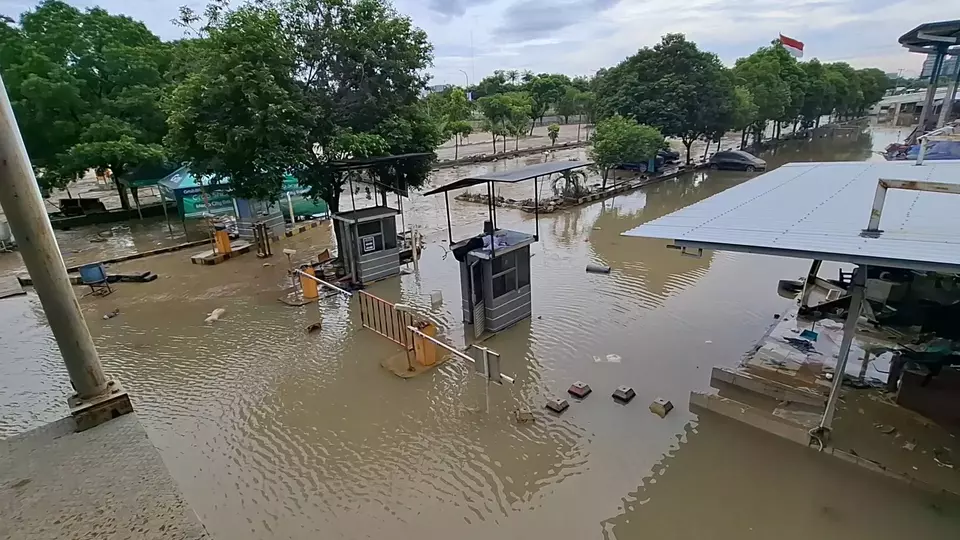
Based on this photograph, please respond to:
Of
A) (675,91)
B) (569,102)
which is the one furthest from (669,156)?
(569,102)

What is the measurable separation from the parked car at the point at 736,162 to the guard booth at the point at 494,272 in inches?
776

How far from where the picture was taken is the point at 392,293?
11344mm

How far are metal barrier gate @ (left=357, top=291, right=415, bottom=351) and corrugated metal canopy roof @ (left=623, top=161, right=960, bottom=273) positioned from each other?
4.46 metres

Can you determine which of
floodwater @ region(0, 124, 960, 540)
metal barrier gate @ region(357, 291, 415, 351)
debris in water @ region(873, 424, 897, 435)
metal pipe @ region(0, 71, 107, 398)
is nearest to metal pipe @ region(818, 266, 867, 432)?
debris in water @ region(873, 424, 897, 435)

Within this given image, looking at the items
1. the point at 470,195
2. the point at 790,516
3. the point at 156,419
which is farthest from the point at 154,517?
the point at 470,195

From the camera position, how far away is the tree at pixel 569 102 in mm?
49594

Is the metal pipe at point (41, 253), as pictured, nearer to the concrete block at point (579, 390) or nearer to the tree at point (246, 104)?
the concrete block at point (579, 390)

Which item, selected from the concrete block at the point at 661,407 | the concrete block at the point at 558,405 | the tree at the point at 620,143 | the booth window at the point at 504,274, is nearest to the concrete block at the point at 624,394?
the concrete block at the point at 661,407

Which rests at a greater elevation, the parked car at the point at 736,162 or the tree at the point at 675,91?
the tree at the point at 675,91

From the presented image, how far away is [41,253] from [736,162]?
2744 centimetres

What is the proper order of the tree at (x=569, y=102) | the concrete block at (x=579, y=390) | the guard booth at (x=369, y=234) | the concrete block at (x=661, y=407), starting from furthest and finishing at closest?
the tree at (x=569, y=102) → the guard booth at (x=369, y=234) → the concrete block at (x=579, y=390) → the concrete block at (x=661, y=407)

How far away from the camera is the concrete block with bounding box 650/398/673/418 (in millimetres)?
6633

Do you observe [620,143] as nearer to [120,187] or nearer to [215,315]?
[215,315]

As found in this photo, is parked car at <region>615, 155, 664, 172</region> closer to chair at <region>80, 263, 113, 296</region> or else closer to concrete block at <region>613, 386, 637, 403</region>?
concrete block at <region>613, 386, 637, 403</region>
